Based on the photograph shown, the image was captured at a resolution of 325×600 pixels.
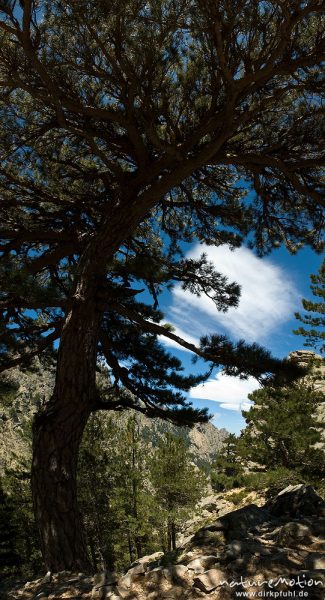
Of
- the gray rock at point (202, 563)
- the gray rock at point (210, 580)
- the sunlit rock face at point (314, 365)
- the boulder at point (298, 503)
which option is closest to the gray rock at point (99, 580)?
the gray rock at point (202, 563)

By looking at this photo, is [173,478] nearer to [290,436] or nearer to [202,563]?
[290,436]

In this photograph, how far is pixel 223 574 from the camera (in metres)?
2.77

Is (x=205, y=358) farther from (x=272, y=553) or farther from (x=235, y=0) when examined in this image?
(x=235, y=0)

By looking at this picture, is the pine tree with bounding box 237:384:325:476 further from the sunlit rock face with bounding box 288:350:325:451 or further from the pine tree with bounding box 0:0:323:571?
the pine tree with bounding box 0:0:323:571

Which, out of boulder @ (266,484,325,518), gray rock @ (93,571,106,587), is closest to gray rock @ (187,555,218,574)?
gray rock @ (93,571,106,587)

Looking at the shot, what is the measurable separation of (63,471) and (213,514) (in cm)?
3946

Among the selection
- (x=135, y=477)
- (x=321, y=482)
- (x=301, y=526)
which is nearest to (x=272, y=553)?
(x=301, y=526)

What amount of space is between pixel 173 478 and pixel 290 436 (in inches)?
362

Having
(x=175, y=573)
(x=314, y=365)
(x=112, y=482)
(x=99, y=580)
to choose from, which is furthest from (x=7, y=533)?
(x=175, y=573)

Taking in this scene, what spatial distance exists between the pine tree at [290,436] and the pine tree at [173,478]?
5.01 m

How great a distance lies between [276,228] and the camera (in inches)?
291

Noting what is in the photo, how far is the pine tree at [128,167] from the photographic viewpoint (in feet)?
13.8

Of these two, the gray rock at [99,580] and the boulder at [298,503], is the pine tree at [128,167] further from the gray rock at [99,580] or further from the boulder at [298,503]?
the boulder at [298,503]

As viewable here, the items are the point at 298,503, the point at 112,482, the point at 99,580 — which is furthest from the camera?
the point at 112,482
